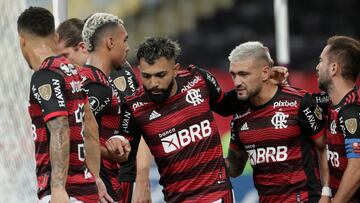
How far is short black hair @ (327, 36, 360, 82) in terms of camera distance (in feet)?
22.5

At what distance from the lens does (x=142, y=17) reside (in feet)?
48.0

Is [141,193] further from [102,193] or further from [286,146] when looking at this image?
[286,146]

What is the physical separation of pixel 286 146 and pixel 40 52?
6.31ft

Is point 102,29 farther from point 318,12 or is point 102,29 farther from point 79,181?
point 318,12

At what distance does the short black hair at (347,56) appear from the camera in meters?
6.87

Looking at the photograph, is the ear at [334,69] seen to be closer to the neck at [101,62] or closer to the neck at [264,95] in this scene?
the neck at [264,95]

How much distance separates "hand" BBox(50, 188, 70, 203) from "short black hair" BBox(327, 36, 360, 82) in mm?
2105

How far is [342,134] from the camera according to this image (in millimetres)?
6727

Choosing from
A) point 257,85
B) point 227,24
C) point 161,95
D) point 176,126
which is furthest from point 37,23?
point 227,24

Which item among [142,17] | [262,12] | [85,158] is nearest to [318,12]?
[262,12]

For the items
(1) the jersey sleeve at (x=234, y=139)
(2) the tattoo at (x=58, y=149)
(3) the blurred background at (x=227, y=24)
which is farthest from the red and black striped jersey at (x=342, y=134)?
(3) the blurred background at (x=227, y=24)

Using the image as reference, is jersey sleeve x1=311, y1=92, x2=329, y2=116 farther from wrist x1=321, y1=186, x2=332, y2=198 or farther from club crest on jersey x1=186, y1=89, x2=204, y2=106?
club crest on jersey x1=186, y1=89, x2=204, y2=106

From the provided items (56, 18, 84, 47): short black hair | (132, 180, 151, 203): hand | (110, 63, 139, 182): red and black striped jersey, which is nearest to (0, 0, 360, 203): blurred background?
(110, 63, 139, 182): red and black striped jersey

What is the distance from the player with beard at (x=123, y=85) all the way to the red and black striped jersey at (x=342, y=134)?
1.42 meters
